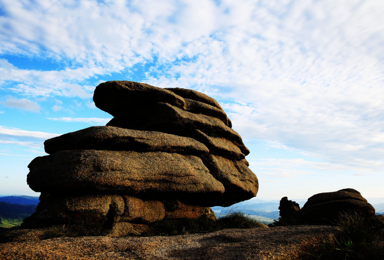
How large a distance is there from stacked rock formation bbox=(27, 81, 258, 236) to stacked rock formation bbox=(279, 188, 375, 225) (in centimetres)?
409

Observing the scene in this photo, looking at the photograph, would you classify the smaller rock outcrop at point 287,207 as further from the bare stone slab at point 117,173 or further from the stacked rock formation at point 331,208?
the bare stone slab at point 117,173

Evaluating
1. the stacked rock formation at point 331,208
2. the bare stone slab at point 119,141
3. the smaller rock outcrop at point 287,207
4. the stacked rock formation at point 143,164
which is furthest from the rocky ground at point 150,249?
the smaller rock outcrop at point 287,207

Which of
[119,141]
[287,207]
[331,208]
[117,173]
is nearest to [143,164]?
[117,173]

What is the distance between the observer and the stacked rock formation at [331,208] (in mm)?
16547

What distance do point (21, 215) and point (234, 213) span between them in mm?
200099

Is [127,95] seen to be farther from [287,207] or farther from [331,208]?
[287,207]

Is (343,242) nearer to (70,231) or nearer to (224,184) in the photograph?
(224,184)

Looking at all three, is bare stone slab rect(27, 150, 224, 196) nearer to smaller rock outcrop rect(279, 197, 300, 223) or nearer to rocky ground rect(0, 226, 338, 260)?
rocky ground rect(0, 226, 338, 260)

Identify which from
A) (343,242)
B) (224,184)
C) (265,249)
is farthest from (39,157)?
(343,242)

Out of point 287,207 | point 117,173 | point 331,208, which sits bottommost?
point 287,207

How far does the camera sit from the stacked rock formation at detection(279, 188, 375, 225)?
16547 millimetres

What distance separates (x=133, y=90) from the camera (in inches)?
631

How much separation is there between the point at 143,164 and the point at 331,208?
14.0 m

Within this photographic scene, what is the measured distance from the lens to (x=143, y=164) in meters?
13.4
